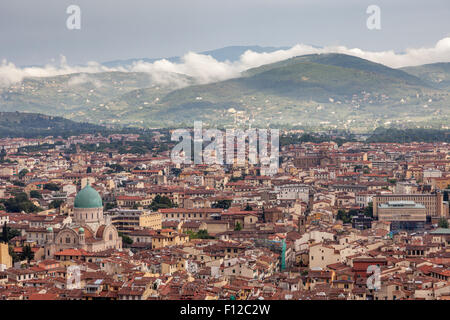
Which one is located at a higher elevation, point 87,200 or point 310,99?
point 310,99

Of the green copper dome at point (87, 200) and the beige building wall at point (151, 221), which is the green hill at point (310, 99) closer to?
the beige building wall at point (151, 221)

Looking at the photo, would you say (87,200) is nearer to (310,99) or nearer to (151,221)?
(151,221)

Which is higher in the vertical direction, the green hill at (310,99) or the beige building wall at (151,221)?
the green hill at (310,99)

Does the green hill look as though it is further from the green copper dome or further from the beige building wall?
the green copper dome

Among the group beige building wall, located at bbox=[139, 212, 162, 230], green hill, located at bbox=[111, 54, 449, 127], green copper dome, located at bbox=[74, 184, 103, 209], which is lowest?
beige building wall, located at bbox=[139, 212, 162, 230]

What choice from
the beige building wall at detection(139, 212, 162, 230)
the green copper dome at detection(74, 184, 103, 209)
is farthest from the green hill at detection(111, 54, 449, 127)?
the green copper dome at detection(74, 184, 103, 209)

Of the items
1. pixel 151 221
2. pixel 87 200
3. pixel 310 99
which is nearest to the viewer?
pixel 87 200

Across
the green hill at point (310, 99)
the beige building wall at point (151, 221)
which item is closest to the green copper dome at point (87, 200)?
the beige building wall at point (151, 221)

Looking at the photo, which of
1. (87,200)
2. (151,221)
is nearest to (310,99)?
(151,221)

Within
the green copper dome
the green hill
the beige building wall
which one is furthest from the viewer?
the green hill
